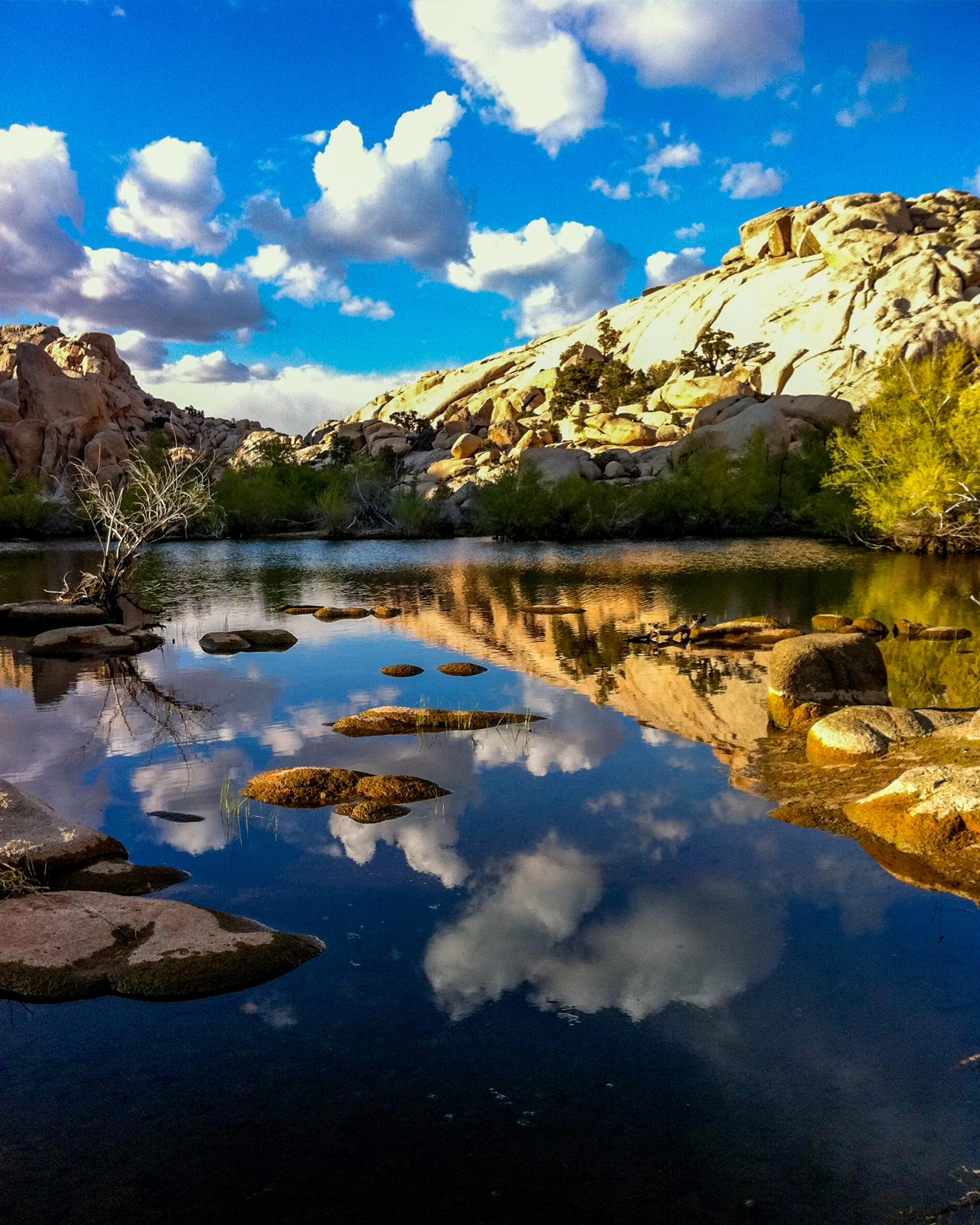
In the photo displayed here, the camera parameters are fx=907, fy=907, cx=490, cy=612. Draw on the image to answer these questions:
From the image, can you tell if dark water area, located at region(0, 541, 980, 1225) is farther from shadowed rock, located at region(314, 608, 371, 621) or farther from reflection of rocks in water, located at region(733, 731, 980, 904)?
shadowed rock, located at region(314, 608, 371, 621)

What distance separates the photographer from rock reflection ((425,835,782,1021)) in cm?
609

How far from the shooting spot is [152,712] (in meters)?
14.9

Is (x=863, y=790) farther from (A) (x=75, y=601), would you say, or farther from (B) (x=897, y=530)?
(B) (x=897, y=530)

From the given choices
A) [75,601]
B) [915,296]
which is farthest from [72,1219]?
[915,296]

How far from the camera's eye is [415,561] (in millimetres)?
43844

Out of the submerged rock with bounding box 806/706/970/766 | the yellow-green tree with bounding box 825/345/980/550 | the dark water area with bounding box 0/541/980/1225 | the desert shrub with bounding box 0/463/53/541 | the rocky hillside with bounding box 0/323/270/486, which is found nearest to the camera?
the dark water area with bounding box 0/541/980/1225

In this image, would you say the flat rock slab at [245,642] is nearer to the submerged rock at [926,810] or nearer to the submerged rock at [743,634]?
the submerged rock at [743,634]

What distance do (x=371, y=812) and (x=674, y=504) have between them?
51684 millimetres

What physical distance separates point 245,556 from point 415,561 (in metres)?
10.5

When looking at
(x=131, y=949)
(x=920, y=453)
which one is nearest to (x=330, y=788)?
(x=131, y=949)

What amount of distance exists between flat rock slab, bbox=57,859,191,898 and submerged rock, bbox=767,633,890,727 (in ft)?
27.7

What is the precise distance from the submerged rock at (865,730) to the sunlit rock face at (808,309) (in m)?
69.3

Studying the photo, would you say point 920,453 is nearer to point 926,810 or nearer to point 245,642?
point 245,642

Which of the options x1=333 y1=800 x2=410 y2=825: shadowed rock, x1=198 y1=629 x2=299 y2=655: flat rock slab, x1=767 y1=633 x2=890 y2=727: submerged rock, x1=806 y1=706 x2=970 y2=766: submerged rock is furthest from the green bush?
x1=333 y1=800 x2=410 y2=825: shadowed rock
